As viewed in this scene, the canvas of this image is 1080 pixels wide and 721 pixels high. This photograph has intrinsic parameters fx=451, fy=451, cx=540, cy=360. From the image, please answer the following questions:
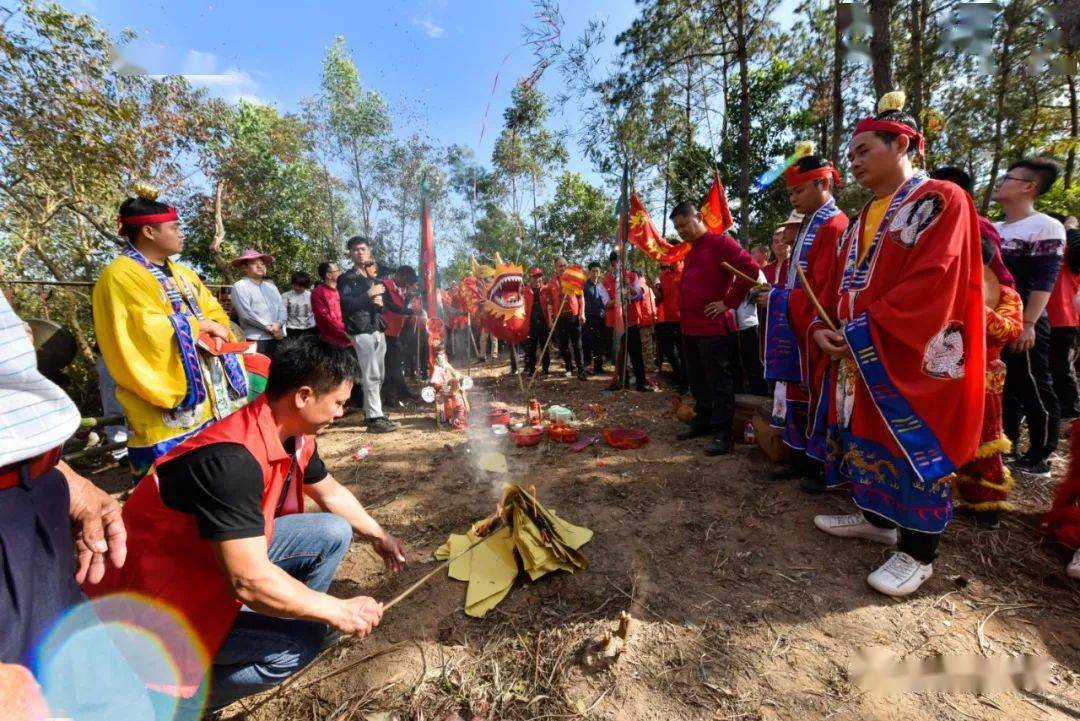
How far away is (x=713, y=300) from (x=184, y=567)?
396cm

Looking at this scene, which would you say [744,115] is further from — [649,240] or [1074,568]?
[1074,568]

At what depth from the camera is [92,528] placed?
4.42ft

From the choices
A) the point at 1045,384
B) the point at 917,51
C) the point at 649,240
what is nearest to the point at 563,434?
the point at 649,240

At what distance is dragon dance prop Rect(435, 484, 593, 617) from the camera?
231 cm

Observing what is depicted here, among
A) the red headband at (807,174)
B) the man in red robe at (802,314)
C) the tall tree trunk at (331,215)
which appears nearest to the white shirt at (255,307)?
the man in red robe at (802,314)

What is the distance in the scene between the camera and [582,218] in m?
21.6

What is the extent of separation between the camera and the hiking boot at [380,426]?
5559 mm

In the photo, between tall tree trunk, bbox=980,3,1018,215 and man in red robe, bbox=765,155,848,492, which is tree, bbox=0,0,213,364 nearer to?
man in red robe, bbox=765,155,848,492

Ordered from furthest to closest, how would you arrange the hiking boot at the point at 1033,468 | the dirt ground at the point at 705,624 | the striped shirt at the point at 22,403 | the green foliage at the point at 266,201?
the green foliage at the point at 266,201 < the hiking boot at the point at 1033,468 < the dirt ground at the point at 705,624 < the striped shirt at the point at 22,403

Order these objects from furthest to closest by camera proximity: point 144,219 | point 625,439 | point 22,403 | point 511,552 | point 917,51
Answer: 1. point 917,51
2. point 625,439
3. point 144,219
4. point 511,552
5. point 22,403

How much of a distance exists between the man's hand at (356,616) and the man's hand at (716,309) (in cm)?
344

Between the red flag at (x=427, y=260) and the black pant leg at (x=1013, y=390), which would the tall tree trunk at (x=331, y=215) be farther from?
the black pant leg at (x=1013, y=390)

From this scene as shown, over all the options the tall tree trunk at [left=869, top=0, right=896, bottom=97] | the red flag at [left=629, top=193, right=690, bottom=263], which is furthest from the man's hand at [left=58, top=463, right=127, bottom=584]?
the tall tree trunk at [left=869, top=0, right=896, bottom=97]

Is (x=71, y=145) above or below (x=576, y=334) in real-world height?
above
